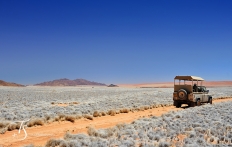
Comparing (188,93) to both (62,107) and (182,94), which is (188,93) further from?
(62,107)

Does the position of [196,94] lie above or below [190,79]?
below

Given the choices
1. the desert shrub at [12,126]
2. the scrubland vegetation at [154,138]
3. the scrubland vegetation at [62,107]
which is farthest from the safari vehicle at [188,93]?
the desert shrub at [12,126]

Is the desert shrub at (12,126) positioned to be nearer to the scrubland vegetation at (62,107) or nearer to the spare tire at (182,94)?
the scrubland vegetation at (62,107)

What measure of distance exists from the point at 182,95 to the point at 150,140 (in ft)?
45.2

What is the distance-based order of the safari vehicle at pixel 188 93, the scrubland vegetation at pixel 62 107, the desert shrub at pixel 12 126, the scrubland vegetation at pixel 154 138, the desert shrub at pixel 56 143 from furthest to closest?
1. the safari vehicle at pixel 188 93
2. the scrubland vegetation at pixel 62 107
3. the desert shrub at pixel 12 126
4. the scrubland vegetation at pixel 154 138
5. the desert shrub at pixel 56 143

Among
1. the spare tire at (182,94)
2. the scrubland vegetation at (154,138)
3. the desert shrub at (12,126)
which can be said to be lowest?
the desert shrub at (12,126)

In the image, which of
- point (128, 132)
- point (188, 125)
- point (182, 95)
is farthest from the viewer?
point (182, 95)

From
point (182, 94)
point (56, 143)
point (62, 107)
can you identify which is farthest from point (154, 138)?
point (62, 107)

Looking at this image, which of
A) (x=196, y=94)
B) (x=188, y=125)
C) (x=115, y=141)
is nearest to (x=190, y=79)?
(x=196, y=94)

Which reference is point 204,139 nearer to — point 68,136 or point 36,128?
point 68,136

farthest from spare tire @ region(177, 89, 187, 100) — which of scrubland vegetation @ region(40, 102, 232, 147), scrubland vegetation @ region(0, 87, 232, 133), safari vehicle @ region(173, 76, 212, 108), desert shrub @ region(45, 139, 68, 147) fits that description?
desert shrub @ region(45, 139, 68, 147)

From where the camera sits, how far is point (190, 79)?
74.2ft

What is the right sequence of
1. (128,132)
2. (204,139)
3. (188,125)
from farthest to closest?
(188,125) → (128,132) → (204,139)

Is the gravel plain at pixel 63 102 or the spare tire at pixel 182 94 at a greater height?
the spare tire at pixel 182 94
